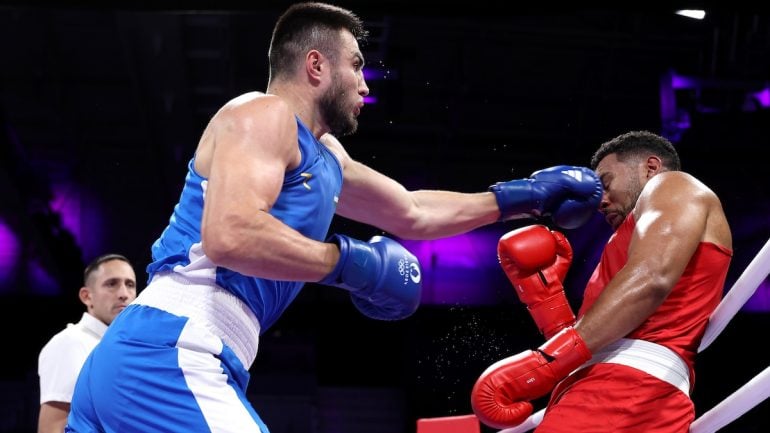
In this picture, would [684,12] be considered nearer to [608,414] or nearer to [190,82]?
[608,414]

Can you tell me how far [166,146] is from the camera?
330 inches

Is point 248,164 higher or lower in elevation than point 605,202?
higher

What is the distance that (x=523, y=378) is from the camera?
7.06 feet

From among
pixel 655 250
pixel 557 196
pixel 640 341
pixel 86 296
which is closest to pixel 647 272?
pixel 655 250

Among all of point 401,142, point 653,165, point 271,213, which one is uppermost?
point 271,213

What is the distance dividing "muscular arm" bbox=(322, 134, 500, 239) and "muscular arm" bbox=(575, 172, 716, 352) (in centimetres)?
60

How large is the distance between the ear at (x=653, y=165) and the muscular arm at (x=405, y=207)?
0.48 metres

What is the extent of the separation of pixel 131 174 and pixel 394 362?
3987 millimetres

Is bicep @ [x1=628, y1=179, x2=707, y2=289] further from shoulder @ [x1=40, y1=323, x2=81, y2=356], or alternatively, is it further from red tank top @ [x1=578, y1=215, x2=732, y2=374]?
shoulder @ [x1=40, y1=323, x2=81, y2=356]

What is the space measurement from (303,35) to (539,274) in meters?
0.96

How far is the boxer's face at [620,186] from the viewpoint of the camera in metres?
2.66

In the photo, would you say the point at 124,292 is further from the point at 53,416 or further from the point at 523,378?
the point at 523,378

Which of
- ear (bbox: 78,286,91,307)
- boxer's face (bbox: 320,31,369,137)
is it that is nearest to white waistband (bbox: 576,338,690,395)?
boxer's face (bbox: 320,31,369,137)

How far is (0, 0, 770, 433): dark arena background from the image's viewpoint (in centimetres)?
736
